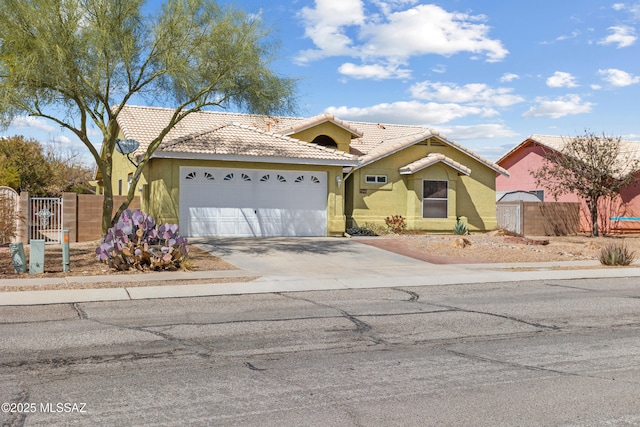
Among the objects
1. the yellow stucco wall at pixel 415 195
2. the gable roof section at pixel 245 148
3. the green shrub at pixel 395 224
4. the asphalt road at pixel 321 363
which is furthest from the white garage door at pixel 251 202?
the asphalt road at pixel 321 363

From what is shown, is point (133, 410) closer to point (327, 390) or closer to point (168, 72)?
point (327, 390)

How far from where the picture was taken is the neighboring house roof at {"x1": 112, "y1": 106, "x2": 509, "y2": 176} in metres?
22.5

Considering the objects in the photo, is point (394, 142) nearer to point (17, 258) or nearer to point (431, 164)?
point (431, 164)

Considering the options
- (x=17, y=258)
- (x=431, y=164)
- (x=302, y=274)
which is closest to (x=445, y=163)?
(x=431, y=164)

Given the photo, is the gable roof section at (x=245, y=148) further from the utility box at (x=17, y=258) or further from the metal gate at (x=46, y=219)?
the utility box at (x=17, y=258)

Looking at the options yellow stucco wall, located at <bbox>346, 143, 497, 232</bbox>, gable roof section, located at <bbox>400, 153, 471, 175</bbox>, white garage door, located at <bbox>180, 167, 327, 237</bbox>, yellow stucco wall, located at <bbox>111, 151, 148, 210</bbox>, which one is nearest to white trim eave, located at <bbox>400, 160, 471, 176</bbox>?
gable roof section, located at <bbox>400, 153, 471, 175</bbox>

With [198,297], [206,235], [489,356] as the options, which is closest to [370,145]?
[206,235]

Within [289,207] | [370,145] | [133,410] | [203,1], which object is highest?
[203,1]

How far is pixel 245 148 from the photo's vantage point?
22953 millimetres

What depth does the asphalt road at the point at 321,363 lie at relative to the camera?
5273 mm

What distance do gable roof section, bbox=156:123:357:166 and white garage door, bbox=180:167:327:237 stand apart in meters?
0.75

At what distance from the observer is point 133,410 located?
5.27 m

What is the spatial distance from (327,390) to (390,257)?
13.0m

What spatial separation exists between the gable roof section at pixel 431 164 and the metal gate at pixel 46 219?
552 inches
